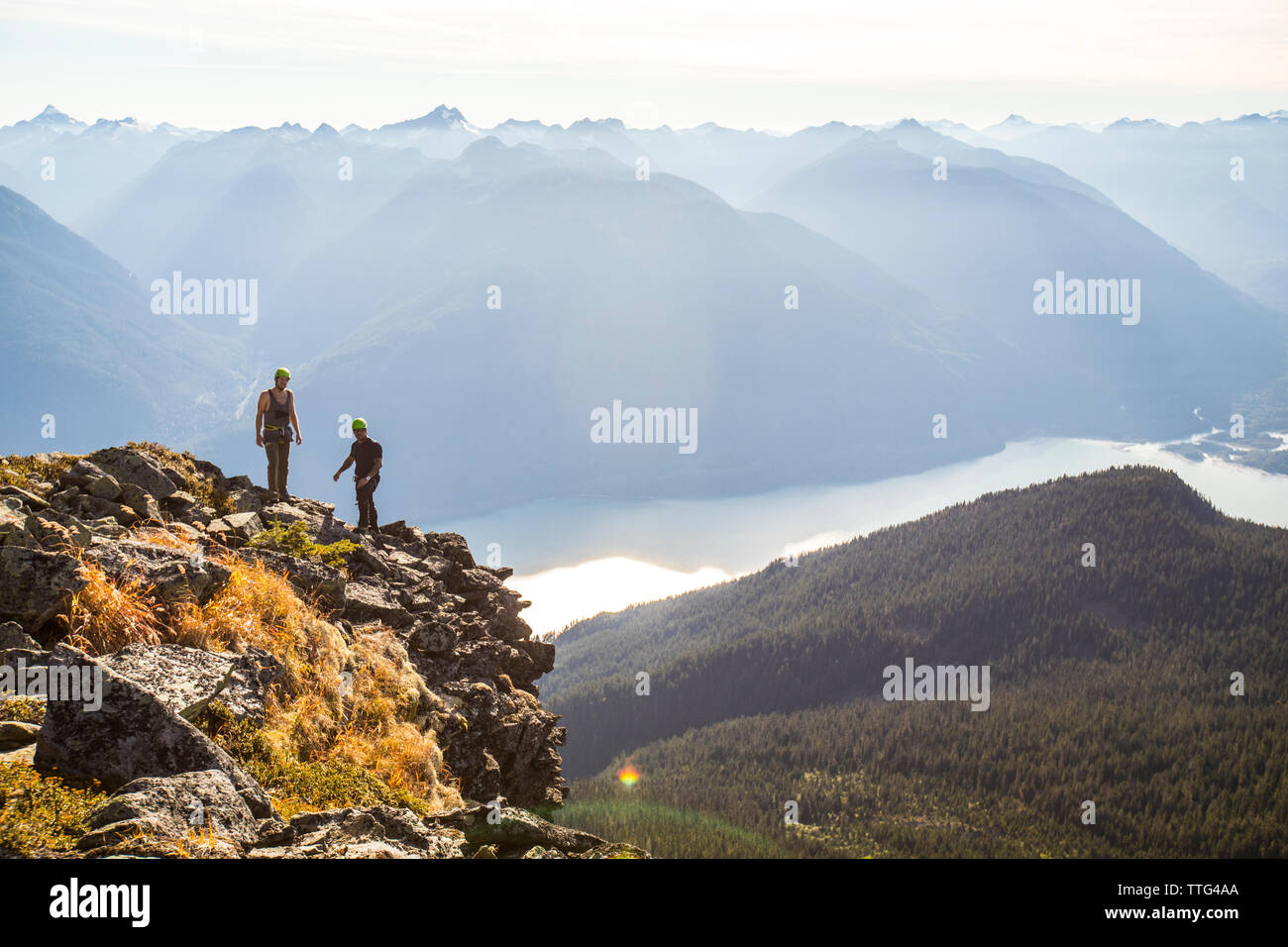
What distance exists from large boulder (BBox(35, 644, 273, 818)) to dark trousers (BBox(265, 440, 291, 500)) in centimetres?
1485

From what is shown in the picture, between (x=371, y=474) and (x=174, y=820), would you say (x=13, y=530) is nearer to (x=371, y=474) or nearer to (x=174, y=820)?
(x=174, y=820)

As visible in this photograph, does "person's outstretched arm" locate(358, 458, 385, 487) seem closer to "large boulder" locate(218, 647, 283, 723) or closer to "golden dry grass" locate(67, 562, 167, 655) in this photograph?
"large boulder" locate(218, 647, 283, 723)

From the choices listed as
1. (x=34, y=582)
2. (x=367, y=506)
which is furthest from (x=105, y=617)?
(x=367, y=506)

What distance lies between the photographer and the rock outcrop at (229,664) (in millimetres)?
10023

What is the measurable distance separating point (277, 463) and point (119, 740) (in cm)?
1639

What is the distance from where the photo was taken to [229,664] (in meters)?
13.8

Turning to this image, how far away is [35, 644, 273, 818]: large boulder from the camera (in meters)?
10.5

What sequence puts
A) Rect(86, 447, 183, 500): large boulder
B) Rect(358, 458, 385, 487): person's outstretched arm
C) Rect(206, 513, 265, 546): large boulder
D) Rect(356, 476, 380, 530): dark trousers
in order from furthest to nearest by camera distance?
Rect(356, 476, 380, 530): dark trousers, Rect(358, 458, 385, 487): person's outstretched arm, Rect(86, 447, 183, 500): large boulder, Rect(206, 513, 265, 546): large boulder

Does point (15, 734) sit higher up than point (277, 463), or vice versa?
point (277, 463)

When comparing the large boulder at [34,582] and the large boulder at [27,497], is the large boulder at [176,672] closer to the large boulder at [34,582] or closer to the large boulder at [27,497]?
the large boulder at [34,582]

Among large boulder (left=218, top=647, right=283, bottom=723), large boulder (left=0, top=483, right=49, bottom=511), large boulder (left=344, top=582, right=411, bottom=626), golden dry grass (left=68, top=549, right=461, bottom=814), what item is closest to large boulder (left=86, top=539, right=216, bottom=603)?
golden dry grass (left=68, top=549, right=461, bottom=814)

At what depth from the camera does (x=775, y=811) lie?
312 ft
